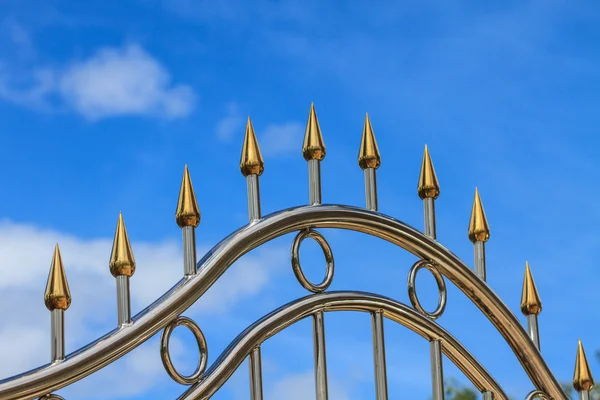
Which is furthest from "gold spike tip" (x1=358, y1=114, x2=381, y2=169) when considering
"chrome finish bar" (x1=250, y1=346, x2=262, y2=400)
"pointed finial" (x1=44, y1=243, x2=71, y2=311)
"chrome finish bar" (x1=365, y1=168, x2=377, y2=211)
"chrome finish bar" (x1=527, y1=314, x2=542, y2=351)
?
"pointed finial" (x1=44, y1=243, x2=71, y2=311)

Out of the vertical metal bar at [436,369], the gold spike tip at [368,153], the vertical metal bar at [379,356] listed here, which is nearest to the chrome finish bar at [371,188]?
the gold spike tip at [368,153]

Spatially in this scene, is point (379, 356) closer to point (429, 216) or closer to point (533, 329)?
point (429, 216)

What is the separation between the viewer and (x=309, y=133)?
9.48 ft

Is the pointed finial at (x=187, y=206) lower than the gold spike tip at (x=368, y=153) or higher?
lower

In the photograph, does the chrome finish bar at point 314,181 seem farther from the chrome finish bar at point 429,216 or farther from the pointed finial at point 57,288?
the pointed finial at point 57,288

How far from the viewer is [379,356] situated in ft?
9.36

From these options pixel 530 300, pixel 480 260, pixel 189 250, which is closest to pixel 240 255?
pixel 189 250

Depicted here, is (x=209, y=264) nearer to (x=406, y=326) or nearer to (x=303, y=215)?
(x=303, y=215)

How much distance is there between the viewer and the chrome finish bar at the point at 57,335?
7.75 ft

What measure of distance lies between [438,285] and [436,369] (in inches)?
9.1

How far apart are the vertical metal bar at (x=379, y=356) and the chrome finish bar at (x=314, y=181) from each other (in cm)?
34

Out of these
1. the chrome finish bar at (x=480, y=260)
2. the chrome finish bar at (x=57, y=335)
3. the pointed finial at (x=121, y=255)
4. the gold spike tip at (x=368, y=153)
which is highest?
the gold spike tip at (x=368, y=153)

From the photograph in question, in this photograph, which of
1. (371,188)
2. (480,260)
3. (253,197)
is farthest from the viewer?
(480,260)

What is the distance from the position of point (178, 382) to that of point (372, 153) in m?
0.85
